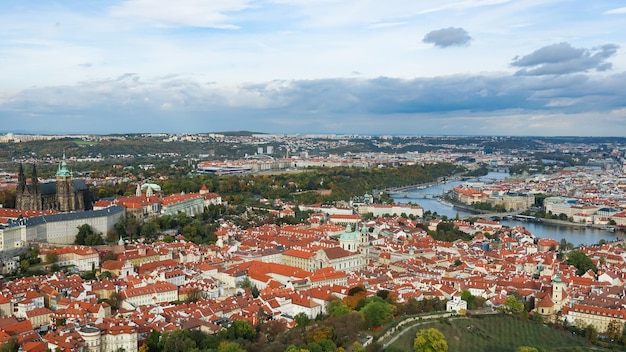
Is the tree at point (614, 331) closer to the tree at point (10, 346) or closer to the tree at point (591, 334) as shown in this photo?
the tree at point (591, 334)

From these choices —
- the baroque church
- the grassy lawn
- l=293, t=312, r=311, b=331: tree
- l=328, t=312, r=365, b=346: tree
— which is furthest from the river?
the baroque church

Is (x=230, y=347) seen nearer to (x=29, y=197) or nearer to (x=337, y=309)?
(x=337, y=309)

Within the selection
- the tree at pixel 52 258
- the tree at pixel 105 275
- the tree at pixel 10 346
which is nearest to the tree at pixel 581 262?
the tree at pixel 105 275

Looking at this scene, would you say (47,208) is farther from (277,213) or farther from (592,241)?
(592,241)

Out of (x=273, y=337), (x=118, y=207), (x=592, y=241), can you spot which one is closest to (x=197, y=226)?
(x=118, y=207)

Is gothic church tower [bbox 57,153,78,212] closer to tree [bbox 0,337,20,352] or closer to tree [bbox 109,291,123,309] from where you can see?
tree [bbox 109,291,123,309]

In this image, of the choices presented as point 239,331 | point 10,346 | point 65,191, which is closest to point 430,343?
point 239,331
